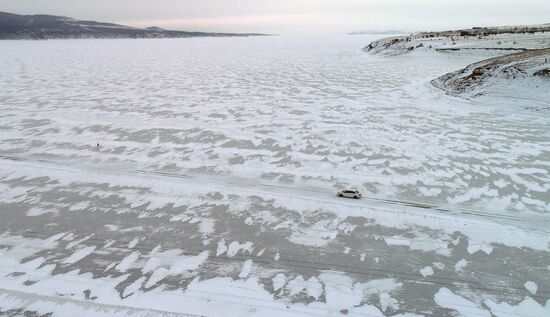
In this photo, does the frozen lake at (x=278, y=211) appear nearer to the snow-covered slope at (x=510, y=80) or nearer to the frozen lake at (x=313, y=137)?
the frozen lake at (x=313, y=137)

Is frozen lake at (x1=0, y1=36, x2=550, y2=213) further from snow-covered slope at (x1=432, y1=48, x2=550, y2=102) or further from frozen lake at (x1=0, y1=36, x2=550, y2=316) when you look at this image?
snow-covered slope at (x1=432, y1=48, x2=550, y2=102)

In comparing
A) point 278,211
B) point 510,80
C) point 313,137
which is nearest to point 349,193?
point 278,211

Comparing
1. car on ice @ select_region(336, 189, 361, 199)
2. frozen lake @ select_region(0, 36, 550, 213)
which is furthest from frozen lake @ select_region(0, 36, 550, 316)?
car on ice @ select_region(336, 189, 361, 199)

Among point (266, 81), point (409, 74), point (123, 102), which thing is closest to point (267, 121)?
point (123, 102)

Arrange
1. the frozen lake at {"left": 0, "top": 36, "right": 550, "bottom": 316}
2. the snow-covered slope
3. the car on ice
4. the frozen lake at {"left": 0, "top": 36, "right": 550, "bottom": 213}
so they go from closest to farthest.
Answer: the frozen lake at {"left": 0, "top": 36, "right": 550, "bottom": 316} < the car on ice < the frozen lake at {"left": 0, "top": 36, "right": 550, "bottom": 213} < the snow-covered slope

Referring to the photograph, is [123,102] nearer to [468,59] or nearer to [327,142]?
[327,142]

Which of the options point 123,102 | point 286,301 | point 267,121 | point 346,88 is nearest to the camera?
point 286,301
